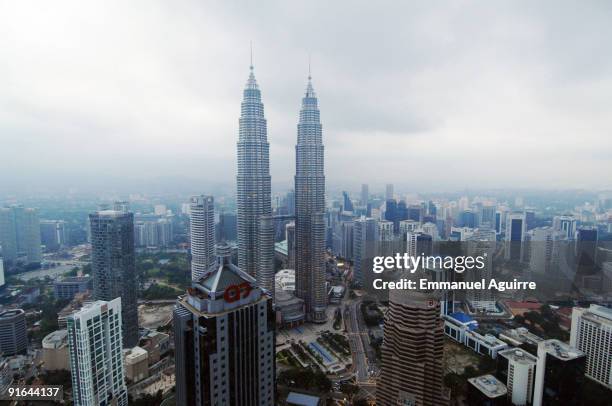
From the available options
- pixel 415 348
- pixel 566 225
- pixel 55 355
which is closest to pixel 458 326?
pixel 415 348

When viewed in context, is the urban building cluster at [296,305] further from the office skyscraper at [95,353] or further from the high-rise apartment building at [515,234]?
the high-rise apartment building at [515,234]

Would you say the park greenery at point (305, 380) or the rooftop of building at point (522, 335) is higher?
the rooftop of building at point (522, 335)

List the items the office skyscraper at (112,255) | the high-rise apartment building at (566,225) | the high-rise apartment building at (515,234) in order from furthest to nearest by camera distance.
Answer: the high-rise apartment building at (566,225), the high-rise apartment building at (515,234), the office skyscraper at (112,255)

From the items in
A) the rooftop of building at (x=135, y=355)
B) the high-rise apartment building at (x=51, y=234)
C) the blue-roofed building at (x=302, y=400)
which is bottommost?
the blue-roofed building at (x=302, y=400)

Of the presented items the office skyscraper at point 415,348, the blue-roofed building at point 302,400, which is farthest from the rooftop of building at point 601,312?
the blue-roofed building at point 302,400

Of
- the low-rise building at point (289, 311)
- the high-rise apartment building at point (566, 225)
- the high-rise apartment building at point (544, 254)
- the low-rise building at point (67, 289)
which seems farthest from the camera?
the high-rise apartment building at point (566, 225)

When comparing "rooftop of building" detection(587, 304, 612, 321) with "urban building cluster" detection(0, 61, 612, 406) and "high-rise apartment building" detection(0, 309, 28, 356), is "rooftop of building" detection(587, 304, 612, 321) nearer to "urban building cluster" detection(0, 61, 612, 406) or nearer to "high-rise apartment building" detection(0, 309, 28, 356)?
"urban building cluster" detection(0, 61, 612, 406)

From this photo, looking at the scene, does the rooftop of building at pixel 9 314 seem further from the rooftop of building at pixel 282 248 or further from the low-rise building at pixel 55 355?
Result: the rooftop of building at pixel 282 248

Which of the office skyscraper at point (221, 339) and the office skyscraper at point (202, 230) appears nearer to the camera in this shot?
the office skyscraper at point (221, 339)

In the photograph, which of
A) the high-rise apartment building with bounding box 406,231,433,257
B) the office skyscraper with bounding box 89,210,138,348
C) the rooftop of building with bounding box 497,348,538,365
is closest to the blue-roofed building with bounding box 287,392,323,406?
the rooftop of building with bounding box 497,348,538,365
